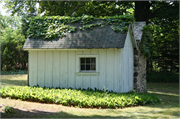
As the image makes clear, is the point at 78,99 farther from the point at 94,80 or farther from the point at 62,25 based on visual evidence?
the point at 62,25

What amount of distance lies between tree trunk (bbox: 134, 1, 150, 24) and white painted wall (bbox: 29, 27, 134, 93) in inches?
374

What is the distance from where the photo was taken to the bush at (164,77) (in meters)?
23.4

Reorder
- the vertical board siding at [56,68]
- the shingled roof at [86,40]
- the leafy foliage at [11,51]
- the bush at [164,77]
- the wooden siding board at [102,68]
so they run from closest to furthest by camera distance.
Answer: the shingled roof at [86,40], the wooden siding board at [102,68], the vertical board siding at [56,68], the bush at [164,77], the leafy foliage at [11,51]

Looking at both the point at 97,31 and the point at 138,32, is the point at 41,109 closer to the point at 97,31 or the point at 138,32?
the point at 97,31

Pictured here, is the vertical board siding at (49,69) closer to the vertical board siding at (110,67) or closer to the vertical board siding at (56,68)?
the vertical board siding at (56,68)

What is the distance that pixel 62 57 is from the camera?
1205 centimetres

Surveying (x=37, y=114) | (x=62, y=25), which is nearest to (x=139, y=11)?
(x=62, y=25)

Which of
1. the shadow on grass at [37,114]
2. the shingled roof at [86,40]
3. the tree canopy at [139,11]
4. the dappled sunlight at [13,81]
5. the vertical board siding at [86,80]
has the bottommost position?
the dappled sunlight at [13,81]

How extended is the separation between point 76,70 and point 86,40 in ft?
5.68

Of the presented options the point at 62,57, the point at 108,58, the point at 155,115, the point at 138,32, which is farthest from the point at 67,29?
the point at 155,115

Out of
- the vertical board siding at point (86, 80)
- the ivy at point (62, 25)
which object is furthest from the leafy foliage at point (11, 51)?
the vertical board siding at point (86, 80)

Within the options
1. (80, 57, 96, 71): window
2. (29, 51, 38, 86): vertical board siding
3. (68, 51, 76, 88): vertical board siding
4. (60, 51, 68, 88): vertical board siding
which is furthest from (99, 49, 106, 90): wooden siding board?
(29, 51, 38, 86): vertical board siding

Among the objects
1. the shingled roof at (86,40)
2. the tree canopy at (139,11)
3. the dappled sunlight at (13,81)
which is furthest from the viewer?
the tree canopy at (139,11)

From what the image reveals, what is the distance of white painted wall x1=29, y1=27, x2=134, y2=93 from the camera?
1142cm
